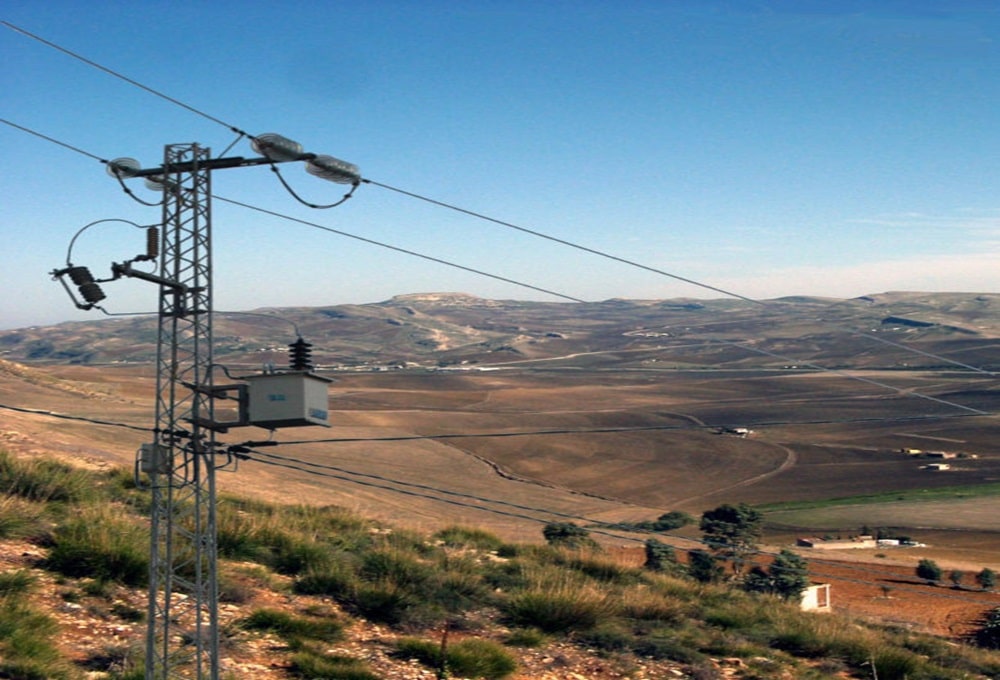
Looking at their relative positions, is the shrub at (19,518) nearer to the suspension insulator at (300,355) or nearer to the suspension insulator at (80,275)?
the suspension insulator at (80,275)

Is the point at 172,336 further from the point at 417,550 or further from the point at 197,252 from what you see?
the point at 417,550

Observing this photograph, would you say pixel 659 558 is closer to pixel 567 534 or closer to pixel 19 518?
pixel 567 534

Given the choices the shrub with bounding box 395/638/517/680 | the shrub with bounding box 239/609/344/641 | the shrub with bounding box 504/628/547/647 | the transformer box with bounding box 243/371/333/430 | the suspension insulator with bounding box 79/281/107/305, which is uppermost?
the suspension insulator with bounding box 79/281/107/305

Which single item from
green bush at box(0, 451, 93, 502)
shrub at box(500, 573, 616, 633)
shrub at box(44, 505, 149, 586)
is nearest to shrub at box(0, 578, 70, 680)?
shrub at box(44, 505, 149, 586)

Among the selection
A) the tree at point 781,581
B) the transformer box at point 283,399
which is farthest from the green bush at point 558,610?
the tree at point 781,581

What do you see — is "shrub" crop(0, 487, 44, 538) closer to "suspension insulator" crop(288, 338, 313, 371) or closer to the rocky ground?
the rocky ground

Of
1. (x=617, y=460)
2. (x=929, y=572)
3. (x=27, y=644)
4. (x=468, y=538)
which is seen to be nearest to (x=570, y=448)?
(x=617, y=460)

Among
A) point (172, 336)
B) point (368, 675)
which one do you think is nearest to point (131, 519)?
point (368, 675)
